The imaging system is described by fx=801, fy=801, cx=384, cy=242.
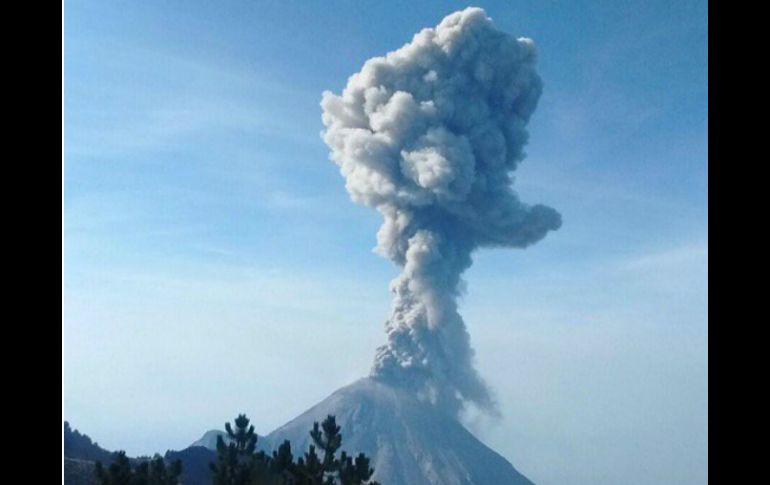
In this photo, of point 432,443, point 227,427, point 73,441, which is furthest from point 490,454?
point 227,427

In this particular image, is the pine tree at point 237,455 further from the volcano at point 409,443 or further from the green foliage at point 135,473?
the volcano at point 409,443

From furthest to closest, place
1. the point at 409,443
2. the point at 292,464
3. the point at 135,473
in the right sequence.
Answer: the point at 409,443 → the point at 292,464 → the point at 135,473

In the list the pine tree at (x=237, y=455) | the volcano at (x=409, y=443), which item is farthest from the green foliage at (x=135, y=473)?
the volcano at (x=409, y=443)

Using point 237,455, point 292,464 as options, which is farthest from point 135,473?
point 292,464

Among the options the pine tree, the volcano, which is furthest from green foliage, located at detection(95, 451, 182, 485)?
the volcano

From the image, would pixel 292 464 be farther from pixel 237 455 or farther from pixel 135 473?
pixel 135 473
